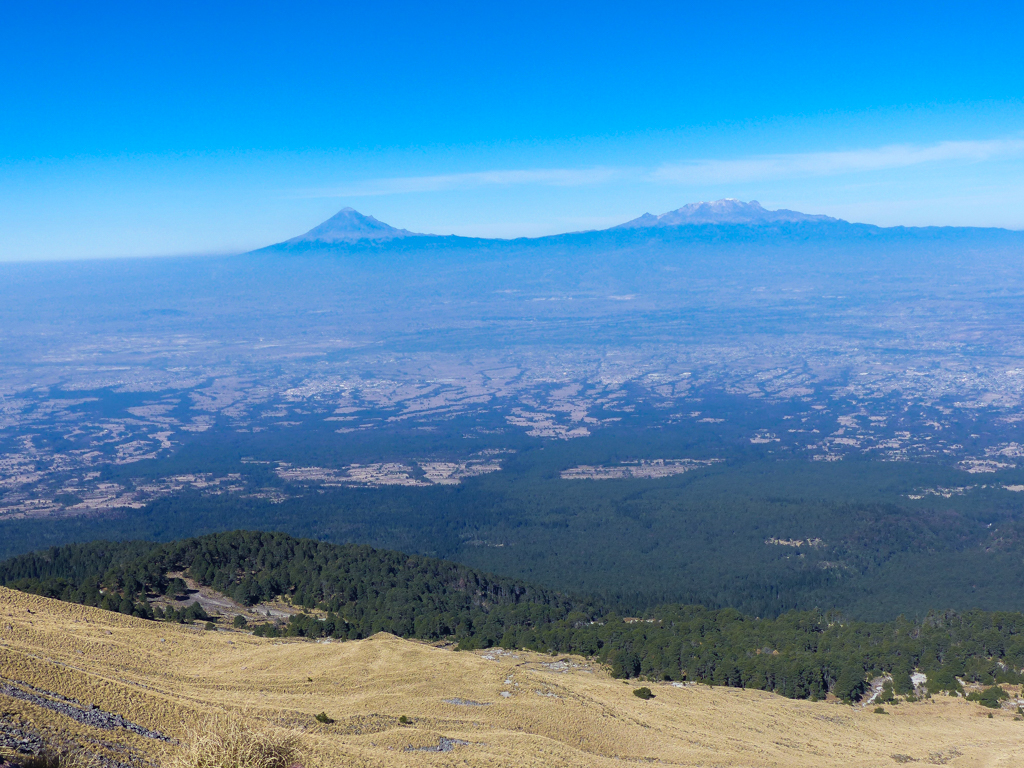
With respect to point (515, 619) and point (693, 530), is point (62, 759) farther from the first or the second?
point (693, 530)

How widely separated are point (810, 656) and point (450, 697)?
2530 cm

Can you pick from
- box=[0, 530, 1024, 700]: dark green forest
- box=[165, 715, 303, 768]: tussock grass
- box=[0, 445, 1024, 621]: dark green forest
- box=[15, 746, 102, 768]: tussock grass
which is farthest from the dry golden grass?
box=[0, 445, 1024, 621]: dark green forest

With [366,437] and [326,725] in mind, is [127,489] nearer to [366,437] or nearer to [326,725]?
[366,437]

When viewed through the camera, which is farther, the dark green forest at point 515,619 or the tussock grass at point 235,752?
the dark green forest at point 515,619

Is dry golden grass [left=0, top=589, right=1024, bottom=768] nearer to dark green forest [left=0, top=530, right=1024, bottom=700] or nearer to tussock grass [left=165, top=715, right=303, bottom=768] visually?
tussock grass [left=165, top=715, right=303, bottom=768]

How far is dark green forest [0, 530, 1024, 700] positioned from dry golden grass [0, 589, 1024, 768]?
5.50m

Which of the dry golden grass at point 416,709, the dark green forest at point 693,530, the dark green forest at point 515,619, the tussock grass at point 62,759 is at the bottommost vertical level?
the dark green forest at point 693,530

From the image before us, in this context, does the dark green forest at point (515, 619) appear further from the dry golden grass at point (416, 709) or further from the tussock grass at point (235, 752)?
the tussock grass at point (235, 752)

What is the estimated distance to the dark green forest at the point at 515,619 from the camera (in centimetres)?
4512

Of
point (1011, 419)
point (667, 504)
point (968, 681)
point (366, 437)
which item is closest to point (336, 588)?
point (968, 681)

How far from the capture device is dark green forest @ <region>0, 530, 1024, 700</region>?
148 ft

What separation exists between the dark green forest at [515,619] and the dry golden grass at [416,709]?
18.0ft

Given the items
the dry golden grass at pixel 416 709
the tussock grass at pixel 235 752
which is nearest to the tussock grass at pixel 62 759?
the tussock grass at pixel 235 752

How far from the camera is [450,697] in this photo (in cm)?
3094
